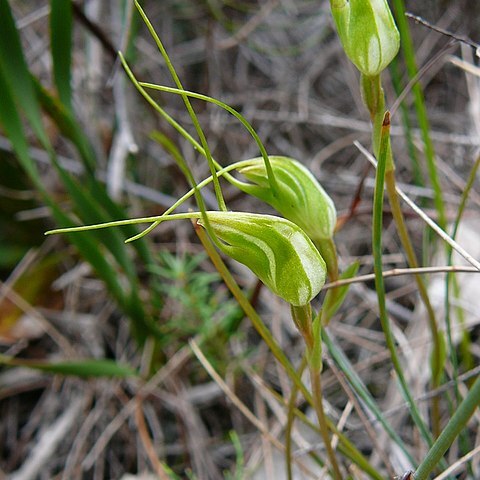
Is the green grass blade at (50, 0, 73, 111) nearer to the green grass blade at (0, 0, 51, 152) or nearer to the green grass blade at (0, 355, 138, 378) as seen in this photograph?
the green grass blade at (0, 0, 51, 152)

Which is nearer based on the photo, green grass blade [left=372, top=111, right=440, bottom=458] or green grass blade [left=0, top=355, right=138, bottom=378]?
Answer: green grass blade [left=372, top=111, right=440, bottom=458]

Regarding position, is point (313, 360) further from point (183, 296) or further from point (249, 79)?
point (249, 79)

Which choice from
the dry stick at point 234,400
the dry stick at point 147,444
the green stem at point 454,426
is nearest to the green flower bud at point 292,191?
the green stem at point 454,426

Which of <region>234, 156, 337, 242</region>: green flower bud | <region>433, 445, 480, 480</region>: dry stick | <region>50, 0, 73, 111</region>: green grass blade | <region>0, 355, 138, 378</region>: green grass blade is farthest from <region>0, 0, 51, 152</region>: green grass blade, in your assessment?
<region>433, 445, 480, 480</region>: dry stick

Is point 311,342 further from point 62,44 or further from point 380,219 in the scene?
point 62,44

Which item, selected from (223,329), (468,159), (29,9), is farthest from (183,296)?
(29,9)

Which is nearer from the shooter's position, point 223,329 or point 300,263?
point 300,263

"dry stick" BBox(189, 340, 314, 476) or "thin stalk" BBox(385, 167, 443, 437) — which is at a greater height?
"thin stalk" BBox(385, 167, 443, 437)
